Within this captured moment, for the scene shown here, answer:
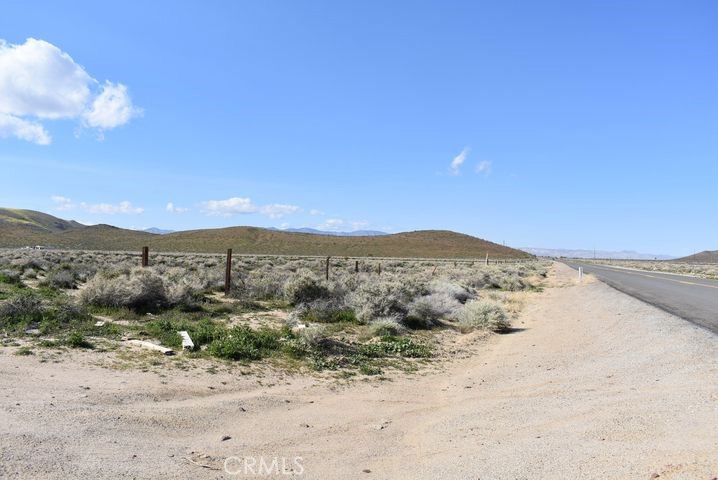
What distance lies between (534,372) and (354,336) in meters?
4.57

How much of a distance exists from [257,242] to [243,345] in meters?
99.4

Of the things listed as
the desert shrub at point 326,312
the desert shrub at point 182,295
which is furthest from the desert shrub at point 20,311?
the desert shrub at point 326,312

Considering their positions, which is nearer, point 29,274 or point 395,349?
point 395,349

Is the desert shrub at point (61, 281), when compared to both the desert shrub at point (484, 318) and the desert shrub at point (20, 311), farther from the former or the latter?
the desert shrub at point (484, 318)

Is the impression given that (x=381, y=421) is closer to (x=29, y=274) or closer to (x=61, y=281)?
(x=61, y=281)

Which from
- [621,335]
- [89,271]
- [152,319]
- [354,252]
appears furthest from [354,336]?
[354,252]

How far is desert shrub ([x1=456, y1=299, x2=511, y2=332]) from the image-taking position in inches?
558

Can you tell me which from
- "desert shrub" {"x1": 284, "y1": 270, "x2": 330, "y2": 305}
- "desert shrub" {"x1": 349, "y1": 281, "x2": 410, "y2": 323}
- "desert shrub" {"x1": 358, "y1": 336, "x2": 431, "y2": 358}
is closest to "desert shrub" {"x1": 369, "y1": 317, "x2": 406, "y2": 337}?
"desert shrub" {"x1": 358, "y1": 336, "x2": 431, "y2": 358}

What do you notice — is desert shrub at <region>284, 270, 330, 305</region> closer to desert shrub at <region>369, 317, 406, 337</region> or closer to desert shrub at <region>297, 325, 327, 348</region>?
desert shrub at <region>369, 317, 406, 337</region>

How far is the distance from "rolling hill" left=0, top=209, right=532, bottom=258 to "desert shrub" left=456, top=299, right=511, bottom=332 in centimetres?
8025

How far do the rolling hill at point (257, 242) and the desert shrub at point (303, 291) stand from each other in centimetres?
7686

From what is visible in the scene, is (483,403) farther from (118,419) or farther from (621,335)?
(621,335)

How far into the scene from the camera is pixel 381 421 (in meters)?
6.52

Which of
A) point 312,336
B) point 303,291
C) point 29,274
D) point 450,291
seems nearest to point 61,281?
point 29,274
